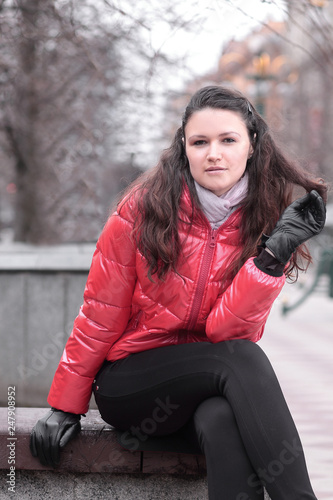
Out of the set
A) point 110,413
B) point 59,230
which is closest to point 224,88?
point 110,413

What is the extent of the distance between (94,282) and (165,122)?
9.58 metres

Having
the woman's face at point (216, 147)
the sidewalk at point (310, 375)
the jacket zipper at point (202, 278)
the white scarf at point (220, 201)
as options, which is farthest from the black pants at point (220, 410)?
the sidewalk at point (310, 375)

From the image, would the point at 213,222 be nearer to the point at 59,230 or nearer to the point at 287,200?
the point at 287,200

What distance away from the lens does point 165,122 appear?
11.8 meters

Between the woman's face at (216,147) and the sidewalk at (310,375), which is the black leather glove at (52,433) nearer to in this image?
the woman's face at (216,147)

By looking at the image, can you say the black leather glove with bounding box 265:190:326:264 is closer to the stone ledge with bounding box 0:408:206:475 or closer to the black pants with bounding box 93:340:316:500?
the black pants with bounding box 93:340:316:500

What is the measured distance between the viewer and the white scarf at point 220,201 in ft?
7.84

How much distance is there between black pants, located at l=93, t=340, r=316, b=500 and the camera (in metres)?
2.10

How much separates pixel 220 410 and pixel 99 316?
0.49 metres

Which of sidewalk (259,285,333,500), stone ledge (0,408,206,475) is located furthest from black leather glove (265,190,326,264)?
sidewalk (259,285,333,500)

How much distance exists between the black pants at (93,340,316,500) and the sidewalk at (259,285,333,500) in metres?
1.34

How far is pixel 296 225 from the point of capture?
225cm

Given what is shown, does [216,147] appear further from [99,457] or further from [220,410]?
[99,457]

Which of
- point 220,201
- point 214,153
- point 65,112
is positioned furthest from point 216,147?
point 65,112
